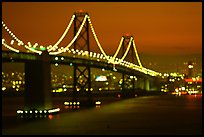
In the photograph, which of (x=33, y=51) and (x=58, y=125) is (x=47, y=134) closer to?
(x=58, y=125)

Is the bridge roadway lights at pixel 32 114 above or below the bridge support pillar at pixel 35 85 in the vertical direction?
below

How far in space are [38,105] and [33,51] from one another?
138 inches

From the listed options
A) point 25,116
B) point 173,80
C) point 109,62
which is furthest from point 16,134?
point 173,80

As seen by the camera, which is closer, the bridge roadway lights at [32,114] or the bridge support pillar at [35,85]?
the bridge roadway lights at [32,114]

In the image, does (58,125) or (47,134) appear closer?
(47,134)

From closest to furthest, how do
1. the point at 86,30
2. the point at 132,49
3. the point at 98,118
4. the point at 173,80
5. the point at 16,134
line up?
the point at 16,134 → the point at 98,118 → the point at 86,30 → the point at 132,49 → the point at 173,80

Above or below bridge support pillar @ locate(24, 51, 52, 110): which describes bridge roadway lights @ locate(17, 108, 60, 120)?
below

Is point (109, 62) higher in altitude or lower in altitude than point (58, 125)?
higher

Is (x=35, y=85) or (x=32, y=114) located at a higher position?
(x=35, y=85)

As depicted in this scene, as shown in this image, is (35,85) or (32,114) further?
(35,85)

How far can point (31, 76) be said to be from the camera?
118ft

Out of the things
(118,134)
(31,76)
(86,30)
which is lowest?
(118,134)

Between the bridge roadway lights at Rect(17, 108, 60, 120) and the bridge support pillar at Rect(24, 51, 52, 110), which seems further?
the bridge support pillar at Rect(24, 51, 52, 110)

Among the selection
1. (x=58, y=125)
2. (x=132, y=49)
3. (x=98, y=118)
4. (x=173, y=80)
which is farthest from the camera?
(x=173, y=80)
